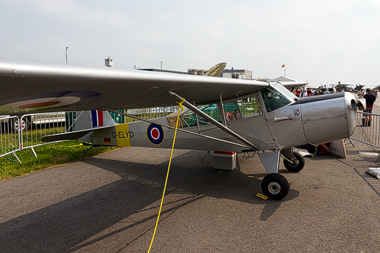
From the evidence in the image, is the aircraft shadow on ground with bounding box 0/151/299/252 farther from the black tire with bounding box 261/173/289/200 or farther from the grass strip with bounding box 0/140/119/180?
the grass strip with bounding box 0/140/119/180

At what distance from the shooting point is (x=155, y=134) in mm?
6293

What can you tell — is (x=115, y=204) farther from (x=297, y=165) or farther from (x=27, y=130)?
(x=27, y=130)

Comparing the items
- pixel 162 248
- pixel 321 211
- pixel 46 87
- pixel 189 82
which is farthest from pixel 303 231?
pixel 46 87

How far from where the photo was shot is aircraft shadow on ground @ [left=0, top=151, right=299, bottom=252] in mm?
3346

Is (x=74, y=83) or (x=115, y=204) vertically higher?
(x=74, y=83)

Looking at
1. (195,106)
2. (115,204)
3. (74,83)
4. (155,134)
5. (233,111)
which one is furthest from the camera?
(155,134)

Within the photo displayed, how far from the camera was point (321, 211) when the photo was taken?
155 inches

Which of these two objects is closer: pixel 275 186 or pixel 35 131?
pixel 275 186

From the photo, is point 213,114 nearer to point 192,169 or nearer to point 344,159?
point 192,169

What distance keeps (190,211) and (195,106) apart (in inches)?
78.7

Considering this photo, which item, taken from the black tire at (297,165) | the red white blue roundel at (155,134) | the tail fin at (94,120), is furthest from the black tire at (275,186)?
the tail fin at (94,120)

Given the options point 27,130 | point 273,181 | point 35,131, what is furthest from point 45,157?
point 273,181

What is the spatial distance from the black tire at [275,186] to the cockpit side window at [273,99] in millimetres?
1308

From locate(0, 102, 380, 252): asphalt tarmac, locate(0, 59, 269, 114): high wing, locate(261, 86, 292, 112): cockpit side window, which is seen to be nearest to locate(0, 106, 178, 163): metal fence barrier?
locate(0, 102, 380, 252): asphalt tarmac
